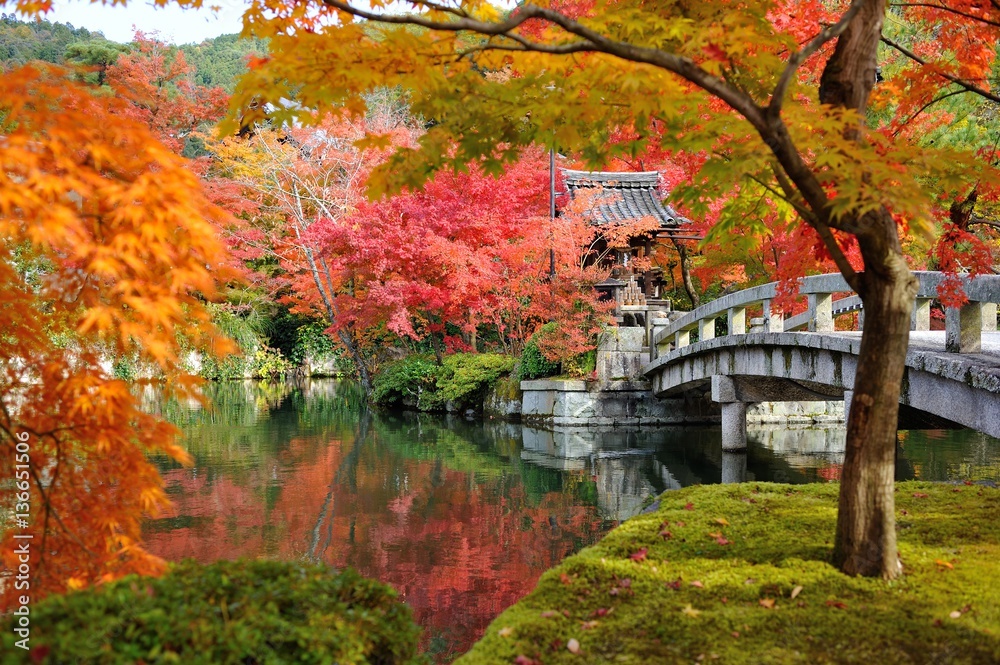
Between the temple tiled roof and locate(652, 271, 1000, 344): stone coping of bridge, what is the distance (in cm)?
256

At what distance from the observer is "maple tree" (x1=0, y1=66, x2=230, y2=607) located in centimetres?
294

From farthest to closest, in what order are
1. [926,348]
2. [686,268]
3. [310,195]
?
[310,195] < [686,268] < [926,348]

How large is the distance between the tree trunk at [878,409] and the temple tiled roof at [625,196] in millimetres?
11536

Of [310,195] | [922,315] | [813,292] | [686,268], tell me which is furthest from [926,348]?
[310,195]

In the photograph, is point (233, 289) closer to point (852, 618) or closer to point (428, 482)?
point (428, 482)

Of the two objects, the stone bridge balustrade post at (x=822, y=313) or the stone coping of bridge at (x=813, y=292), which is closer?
the stone coping of bridge at (x=813, y=292)

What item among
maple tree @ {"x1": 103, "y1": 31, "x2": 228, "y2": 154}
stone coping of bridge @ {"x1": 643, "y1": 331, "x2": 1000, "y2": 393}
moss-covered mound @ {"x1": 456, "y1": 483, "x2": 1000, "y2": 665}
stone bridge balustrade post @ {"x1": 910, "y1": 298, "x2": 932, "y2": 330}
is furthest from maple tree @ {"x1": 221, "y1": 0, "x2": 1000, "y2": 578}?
maple tree @ {"x1": 103, "y1": 31, "x2": 228, "y2": 154}

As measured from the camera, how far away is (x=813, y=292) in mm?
9094

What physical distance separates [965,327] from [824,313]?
3051 millimetres

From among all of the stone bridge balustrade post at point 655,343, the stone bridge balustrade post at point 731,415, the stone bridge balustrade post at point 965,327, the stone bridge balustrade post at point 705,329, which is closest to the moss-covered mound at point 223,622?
the stone bridge balustrade post at point 965,327

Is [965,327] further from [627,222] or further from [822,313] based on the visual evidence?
[627,222]

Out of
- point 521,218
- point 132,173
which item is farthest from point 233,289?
point 132,173

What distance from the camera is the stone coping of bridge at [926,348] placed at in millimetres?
5785

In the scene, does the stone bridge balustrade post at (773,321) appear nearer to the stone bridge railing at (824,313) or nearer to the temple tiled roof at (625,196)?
the stone bridge railing at (824,313)
